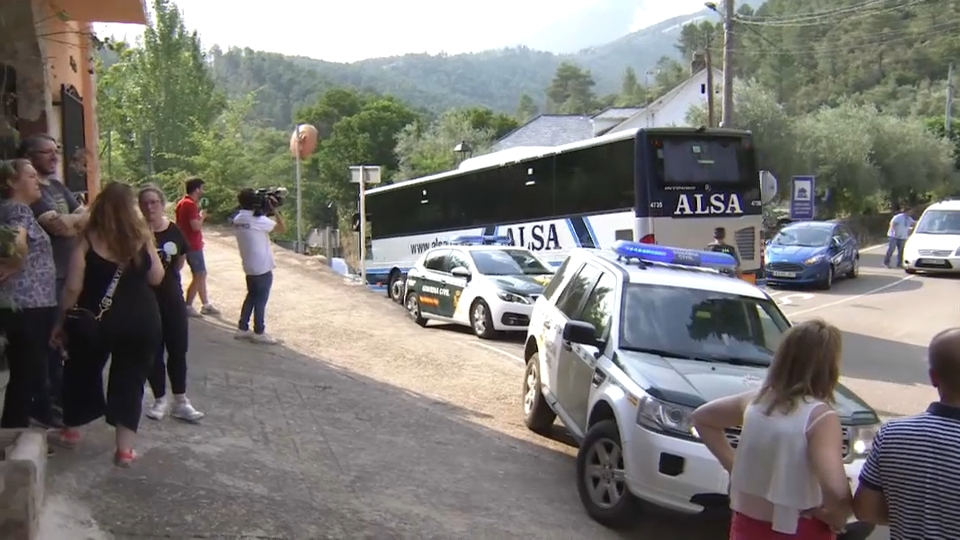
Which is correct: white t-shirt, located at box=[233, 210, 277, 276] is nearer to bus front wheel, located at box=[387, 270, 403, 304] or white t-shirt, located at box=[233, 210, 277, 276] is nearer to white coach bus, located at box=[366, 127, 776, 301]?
white coach bus, located at box=[366, 127, 776, 301]

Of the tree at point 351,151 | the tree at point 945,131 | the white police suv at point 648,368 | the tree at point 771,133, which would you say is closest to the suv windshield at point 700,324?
the white police suv at point 648,368

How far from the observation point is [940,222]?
83.8ft

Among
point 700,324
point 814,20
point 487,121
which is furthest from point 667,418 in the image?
point 487,121

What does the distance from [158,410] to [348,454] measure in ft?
4.53

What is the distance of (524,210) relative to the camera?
60.7ft

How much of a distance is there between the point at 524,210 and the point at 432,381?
853 cm

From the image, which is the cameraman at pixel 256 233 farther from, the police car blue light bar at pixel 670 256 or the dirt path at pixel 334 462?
the police car blue light bar at pixel 670 256

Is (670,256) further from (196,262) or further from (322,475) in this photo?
(196,262)

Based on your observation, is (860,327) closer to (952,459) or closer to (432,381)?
(432,381)

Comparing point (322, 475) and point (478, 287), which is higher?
point (478, 287)

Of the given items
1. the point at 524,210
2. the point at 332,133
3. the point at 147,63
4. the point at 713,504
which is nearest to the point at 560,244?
the point at 524,210

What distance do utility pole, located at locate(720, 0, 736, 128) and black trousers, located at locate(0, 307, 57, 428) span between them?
20883mm

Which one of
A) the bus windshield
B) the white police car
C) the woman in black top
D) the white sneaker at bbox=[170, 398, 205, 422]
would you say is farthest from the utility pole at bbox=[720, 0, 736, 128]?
the white sneaker at bbox=[170, 398, 205, 422]

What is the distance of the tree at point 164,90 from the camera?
39.0 metres
